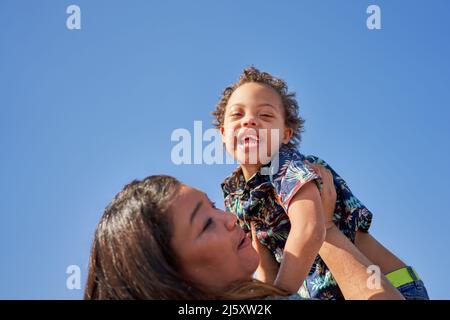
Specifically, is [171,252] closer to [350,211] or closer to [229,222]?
[229,222]

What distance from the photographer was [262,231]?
3.93m

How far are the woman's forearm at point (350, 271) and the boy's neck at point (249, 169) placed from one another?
81 centimetres

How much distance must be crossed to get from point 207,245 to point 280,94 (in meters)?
2.26

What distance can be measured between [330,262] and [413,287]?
0.83 m

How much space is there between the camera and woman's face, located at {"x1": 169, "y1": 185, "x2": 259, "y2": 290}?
8.82 feet

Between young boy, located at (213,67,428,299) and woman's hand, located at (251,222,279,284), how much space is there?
41 millimetres

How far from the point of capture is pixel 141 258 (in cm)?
254

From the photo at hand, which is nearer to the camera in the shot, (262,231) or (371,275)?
(371,275)

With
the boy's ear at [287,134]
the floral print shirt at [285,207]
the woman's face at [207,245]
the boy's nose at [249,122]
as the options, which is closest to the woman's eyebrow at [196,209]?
the woman's face at [207,245]

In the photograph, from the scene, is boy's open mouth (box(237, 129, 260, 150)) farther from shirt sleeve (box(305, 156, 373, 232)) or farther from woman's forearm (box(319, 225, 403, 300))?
woman's forearm (box(319, 225, 403, 300))

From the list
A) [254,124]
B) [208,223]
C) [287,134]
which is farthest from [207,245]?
[287,134]
